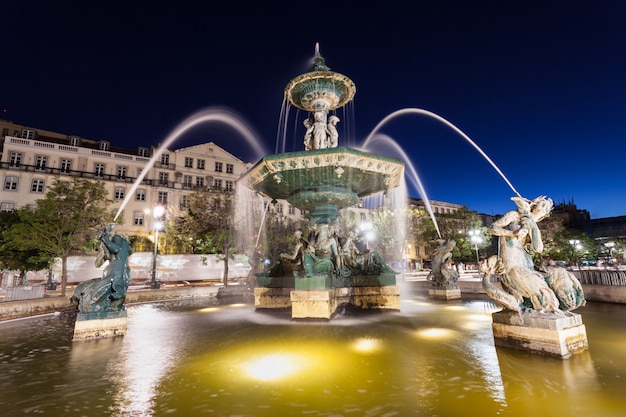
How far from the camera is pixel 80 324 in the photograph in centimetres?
602

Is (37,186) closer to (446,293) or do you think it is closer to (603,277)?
(446,293)

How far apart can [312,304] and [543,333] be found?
4.71 m

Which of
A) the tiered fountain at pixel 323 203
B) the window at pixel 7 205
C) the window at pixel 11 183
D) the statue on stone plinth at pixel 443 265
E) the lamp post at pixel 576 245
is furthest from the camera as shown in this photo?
the lamp post at pixel 576 245

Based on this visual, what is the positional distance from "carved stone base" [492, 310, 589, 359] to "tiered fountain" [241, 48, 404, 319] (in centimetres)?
391

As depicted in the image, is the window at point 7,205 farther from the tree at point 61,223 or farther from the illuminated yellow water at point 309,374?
the illuminated yellow water at point 309,374

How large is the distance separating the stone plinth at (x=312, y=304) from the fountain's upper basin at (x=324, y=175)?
326 cm

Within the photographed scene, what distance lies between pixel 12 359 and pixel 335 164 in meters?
7.31

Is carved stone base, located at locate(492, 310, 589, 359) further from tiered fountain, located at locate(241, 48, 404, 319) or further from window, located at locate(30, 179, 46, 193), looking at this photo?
window, located at locate(30, 179, 46, 193)

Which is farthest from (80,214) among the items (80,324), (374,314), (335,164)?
(374,314)

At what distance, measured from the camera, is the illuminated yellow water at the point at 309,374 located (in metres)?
3.01

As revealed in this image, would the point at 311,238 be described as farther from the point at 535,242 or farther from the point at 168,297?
the point at 168,297

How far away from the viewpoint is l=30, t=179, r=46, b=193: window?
39.2 m

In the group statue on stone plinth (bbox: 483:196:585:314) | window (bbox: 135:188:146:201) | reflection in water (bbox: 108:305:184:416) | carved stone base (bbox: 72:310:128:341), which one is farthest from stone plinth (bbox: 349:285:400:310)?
window (bbox: 135:188:146:201)

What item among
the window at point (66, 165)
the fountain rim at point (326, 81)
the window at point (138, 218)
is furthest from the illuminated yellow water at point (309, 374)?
the window at point (66, 165)
